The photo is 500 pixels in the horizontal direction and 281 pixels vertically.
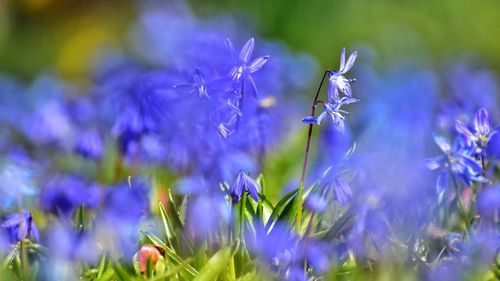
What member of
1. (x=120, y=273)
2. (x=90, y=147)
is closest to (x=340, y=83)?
(x=120, y=273)

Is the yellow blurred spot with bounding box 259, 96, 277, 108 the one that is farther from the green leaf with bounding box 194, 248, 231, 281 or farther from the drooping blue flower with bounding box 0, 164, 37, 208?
the green leaf with bounding box 194, 248, 231, 281

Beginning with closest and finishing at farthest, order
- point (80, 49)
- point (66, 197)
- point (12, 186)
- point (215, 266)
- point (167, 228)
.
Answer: point (215, 266) → point (167, 228) → point (12, 186) → point (66, 197) → point (80, 49)

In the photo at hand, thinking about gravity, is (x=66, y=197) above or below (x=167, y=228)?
below

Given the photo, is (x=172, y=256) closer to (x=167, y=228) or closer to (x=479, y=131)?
(x=167, y=228)

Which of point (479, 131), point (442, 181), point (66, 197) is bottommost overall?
point (66, 197)

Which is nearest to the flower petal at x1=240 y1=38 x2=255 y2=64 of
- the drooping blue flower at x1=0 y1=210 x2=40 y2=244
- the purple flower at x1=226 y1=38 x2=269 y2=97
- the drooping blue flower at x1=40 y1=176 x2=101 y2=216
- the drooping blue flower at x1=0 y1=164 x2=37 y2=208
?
the purple flower at x1=226 y1=38 x2=269 y2=97

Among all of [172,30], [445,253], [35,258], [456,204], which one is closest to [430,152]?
[456,204]

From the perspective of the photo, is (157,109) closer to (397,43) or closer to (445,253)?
(445,253)
